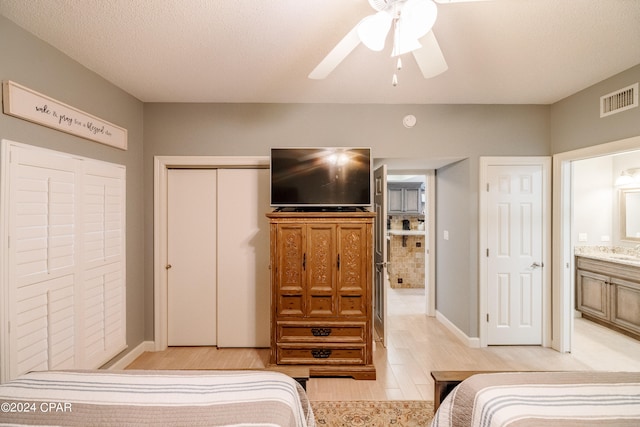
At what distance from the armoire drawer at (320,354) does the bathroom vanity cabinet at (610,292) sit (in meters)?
3.23

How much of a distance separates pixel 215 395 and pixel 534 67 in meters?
3.11

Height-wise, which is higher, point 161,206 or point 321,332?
point 161,206

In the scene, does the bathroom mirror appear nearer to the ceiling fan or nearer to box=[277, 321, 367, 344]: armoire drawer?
box=[277, 321, 367, 344]: armoire drawer

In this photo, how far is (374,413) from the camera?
2.19 metres

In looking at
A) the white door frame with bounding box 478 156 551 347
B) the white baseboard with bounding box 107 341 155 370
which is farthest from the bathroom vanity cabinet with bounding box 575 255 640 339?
the white baseboard with bounding box 107 341 155 370

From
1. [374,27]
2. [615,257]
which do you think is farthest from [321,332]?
[615,257]

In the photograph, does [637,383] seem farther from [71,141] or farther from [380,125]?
[71,141]

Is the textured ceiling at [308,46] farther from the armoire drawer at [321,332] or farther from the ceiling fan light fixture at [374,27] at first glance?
the armoire drawer at [321,332]

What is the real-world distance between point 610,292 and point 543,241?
1.29 m

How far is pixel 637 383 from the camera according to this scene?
1.37 meters

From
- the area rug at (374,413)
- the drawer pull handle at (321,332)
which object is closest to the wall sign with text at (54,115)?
the drawer pull handle at (321,332)

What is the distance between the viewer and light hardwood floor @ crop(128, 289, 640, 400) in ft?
8.20

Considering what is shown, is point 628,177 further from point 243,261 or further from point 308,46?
point 243,261

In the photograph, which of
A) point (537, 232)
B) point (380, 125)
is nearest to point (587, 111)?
point (537, 232)
